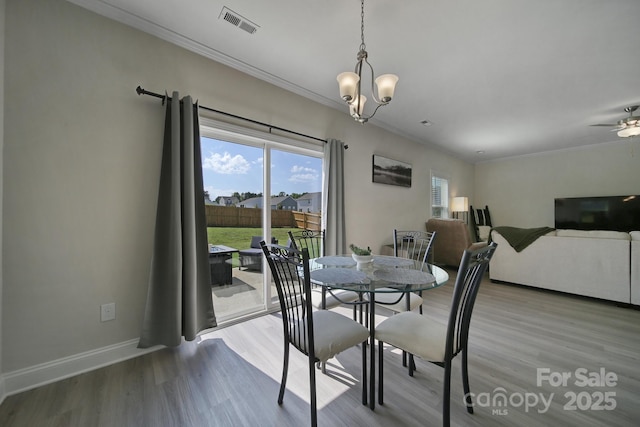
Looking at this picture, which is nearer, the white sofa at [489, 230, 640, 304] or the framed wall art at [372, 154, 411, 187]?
the white sofa at [489, 230, 640, 304]

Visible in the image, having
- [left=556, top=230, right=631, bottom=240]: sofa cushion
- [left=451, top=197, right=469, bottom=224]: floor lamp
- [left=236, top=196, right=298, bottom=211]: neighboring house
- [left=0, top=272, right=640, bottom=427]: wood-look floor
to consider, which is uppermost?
[left=451, top=197, right=469, bottom=224]: floor lamp

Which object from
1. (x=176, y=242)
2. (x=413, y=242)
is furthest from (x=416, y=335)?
(x=413, y=242)

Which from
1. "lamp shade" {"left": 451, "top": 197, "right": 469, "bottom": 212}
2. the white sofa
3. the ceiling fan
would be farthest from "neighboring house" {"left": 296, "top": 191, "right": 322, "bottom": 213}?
"lamp shade" {"left": 451, "top": 197, "right": 469, "bottom": 212}

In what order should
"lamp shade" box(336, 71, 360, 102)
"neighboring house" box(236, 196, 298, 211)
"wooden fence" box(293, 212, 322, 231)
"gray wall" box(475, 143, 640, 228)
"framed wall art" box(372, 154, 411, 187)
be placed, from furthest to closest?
"gray wall" box(475, 143, 640, 228) → "framed wall art" box(372, 154, 411, 187) → "wooden fence" box(293, 212, 322, 231) → "neighboring house" box(236, 196, 298, 211) → "lamp shade" box(336, 71, 360, 102)

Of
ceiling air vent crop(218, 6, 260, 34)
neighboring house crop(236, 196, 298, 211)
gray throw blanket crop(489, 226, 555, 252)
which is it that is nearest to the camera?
ceiling air vent crop(218, 6, 260, 34)

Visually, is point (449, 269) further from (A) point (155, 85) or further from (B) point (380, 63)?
(A) point (155, 85)

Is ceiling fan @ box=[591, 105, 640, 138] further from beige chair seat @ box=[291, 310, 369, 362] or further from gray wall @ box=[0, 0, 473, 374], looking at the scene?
gray wall @ box=[0, 0, 473, 374]

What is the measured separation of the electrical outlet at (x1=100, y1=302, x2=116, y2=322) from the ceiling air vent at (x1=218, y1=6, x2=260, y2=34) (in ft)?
7.76

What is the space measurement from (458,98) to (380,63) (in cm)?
143

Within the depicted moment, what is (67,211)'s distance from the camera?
1658mm

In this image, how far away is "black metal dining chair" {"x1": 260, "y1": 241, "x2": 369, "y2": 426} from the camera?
1.25 metres

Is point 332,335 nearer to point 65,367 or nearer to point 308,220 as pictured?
point 65,367

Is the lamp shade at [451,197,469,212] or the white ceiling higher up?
the white ceiling

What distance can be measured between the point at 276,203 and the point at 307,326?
1771mm
